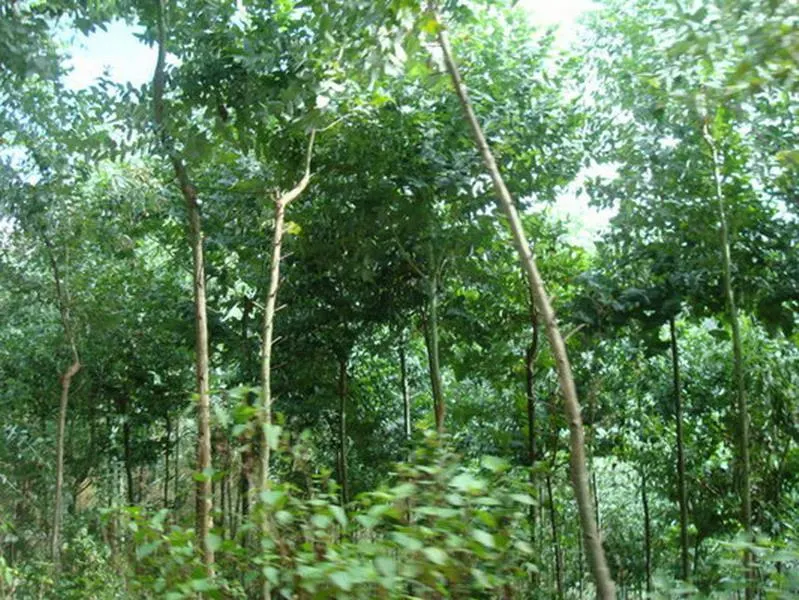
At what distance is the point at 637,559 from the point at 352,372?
4785mm

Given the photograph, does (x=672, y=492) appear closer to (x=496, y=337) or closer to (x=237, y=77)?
(x=496, y=337)

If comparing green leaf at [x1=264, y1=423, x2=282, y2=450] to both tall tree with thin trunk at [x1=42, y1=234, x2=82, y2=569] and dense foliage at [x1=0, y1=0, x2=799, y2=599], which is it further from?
tall tree with thin trunk at [x1=42, y1=234, x2=82, y2=569]

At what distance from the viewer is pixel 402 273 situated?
7.36 m

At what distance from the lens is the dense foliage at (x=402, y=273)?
2.40 m

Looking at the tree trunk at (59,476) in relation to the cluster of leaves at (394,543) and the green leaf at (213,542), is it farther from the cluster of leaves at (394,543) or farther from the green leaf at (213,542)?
the green leaf at (213,542)

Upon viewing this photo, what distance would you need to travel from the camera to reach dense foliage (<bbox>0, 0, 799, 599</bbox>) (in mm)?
2400

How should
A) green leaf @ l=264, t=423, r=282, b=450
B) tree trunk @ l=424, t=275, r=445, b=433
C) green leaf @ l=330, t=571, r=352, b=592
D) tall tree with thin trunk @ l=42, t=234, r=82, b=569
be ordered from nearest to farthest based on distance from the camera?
green leaf @ l=330, t=571, r=352, b=592 → green leaf @ l=264, t=423, r=282, b=450 → tree trunk @ l=424, t=275, r=445, b=433 → tall tree with thin trunk @ l=42, t=234, r=82, b=569

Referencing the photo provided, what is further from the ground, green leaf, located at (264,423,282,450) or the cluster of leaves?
green leaf, located at (264,423,282,450)

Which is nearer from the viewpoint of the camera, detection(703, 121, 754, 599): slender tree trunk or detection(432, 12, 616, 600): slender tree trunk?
detection(432, 12, 616, 600): slender tree trunk

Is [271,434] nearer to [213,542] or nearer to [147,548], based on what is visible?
[213,542]

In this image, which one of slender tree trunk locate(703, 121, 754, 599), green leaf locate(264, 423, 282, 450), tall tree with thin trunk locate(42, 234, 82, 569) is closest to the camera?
green leaf locate(264, 423, 282, 450)

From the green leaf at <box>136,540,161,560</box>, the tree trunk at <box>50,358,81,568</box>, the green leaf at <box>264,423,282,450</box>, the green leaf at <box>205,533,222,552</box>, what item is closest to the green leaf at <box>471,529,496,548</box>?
the green leaf at <box>264,423,282,450</box>

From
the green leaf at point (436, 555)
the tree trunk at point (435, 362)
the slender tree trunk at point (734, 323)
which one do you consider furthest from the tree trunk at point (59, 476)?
the green leaf at point (436, 555)

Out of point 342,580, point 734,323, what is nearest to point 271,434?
point 342,580
